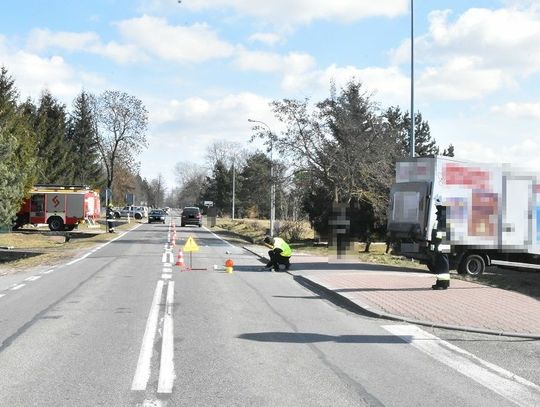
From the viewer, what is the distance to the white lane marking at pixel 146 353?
6000 millimetres

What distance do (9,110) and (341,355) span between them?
140 ft

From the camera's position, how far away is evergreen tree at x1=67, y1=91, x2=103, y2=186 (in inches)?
3130

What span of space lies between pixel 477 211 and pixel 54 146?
194 feet

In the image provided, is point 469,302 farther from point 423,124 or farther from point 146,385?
point 423,124

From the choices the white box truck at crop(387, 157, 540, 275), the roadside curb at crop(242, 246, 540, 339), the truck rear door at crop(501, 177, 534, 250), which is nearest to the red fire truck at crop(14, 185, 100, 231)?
the white box truck at crop(387, 157, 540, 275)

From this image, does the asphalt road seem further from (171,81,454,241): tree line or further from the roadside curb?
(171,81,454,241): tree line

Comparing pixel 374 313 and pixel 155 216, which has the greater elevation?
pixel 155 216

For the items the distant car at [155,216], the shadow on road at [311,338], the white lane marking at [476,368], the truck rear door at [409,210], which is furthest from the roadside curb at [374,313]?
the distant car at [155,216]

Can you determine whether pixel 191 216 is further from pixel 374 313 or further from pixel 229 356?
pixel 229 356

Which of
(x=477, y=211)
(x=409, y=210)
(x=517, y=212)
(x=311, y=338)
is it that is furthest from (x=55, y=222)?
(x=311, y=338)

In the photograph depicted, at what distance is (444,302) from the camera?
1157cm

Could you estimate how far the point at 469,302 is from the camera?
37.9 feet

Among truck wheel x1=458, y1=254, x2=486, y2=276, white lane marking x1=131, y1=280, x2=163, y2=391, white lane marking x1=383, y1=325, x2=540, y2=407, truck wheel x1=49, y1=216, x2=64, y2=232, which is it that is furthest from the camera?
truck wheel x1=49, y1=216, x2=64, y2=232

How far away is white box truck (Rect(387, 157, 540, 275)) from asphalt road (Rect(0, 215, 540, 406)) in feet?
21.4
